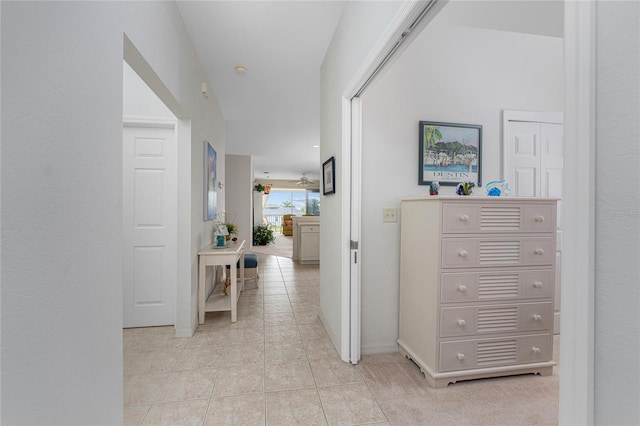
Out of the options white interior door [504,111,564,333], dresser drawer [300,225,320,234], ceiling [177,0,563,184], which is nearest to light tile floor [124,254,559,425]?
white interior door [504,111,564,333]

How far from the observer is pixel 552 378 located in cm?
194

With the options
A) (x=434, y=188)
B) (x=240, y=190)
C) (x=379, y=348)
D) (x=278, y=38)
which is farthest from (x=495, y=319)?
(x=240, y=190)

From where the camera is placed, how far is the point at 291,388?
1817 mm

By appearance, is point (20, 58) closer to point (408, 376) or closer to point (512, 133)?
point (408, 376)

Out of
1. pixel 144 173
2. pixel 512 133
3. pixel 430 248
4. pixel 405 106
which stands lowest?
pixel 430 248

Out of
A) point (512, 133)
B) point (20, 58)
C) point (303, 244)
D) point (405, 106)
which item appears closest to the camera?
point (20, 58)

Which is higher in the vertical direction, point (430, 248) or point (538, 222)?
point (538, 222)

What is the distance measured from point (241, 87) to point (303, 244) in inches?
138

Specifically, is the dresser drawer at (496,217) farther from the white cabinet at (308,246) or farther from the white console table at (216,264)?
the white cabinet at (308,246)

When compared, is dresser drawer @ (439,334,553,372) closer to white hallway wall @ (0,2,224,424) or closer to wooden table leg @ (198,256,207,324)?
white hallway wall @ (0,2,224,424)

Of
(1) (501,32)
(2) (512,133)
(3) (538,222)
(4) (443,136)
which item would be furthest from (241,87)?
(3) (538,222)

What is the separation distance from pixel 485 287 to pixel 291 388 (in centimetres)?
146

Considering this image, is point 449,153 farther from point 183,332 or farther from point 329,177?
point 183,332

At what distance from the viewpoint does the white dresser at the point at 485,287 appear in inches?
73.1
